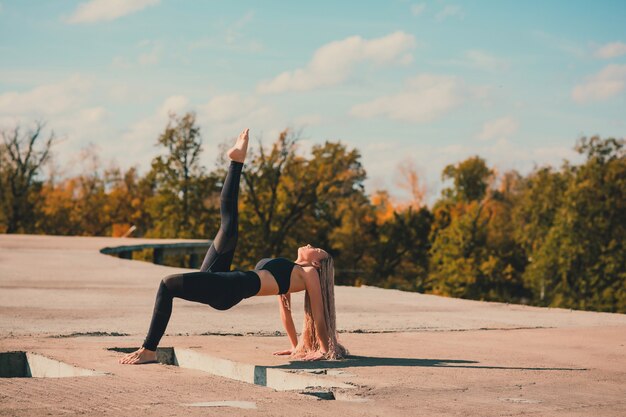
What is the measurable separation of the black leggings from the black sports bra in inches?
9.1

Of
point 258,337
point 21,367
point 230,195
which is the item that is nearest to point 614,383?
point 230,195

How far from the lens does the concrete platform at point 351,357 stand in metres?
6.70

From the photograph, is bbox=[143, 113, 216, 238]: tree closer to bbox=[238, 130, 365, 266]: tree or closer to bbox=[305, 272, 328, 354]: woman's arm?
bbox=[238, 130, 365, 266]: tree

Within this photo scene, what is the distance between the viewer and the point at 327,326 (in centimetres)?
939

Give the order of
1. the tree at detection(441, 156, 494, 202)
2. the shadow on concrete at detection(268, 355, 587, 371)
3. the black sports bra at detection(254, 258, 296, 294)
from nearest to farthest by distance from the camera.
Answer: the shadow on concrete at detection(268, 355, 587, 371), the black sports bra at detection(254, 258, 296, 294), the tree at detection(441, 156, 494, 202)

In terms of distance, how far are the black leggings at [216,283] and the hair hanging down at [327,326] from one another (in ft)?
2.12

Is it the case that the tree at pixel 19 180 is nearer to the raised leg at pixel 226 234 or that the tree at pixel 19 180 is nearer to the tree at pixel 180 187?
the tree at pixel 180 187

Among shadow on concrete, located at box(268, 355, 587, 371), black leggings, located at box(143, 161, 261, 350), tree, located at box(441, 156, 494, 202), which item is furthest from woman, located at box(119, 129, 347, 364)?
tree, located at box(441, 156, 494, 202)

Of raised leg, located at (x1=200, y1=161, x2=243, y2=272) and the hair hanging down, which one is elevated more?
raised leg, located at (x1=200, y1=161, x2=243, y2=272)

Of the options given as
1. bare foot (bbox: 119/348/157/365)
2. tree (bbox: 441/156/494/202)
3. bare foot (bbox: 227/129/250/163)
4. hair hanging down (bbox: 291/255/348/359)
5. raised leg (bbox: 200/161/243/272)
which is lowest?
bare foot (bbox: 119/348/157/365)

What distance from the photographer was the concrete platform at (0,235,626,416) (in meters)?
6.70

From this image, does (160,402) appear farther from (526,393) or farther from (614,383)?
(614,383)

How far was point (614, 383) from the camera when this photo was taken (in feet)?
26.9

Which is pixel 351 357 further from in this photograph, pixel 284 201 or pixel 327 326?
pixel 284 201
